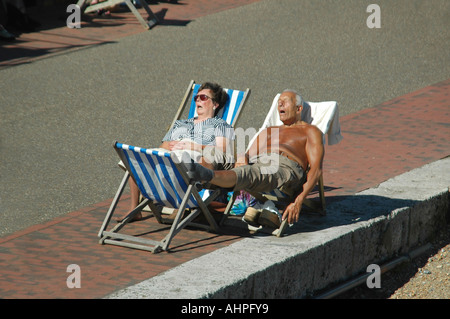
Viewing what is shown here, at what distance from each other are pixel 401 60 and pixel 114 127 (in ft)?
18.3

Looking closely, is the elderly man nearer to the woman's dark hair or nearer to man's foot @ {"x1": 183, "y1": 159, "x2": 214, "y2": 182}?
man's foot @ {"x1": 183, "y1": 159, "x2": 214, "y2": 182}

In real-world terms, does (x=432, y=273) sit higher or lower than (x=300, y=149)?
lower

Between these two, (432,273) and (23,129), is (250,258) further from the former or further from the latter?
(23,129)

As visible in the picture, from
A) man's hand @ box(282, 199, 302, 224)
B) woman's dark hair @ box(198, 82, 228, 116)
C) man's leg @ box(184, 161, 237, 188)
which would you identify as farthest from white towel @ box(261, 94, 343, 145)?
man's leg @ box(184, 161, 237, 188)

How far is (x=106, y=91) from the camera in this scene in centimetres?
1111

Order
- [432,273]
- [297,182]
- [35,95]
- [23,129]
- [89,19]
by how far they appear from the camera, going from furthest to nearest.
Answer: [89,19]
[35,95]
[23,129]
[432,273]
[297,182]

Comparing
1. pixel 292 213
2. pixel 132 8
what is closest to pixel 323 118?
pixel 292 213

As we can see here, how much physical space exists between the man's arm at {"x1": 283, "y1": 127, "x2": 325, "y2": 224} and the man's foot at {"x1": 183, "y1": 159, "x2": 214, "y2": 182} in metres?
0.68

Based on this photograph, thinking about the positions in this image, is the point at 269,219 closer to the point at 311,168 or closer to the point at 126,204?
the point at 311,168

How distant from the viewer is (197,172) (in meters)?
5.80

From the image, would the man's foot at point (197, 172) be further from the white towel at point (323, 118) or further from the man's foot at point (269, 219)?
the white towel at point (323, 118)

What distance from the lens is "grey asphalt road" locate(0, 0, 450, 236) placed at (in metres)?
8.09

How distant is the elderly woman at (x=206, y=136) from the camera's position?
667 centimetres

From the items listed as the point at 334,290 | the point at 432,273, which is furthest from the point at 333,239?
the point at 432,273
